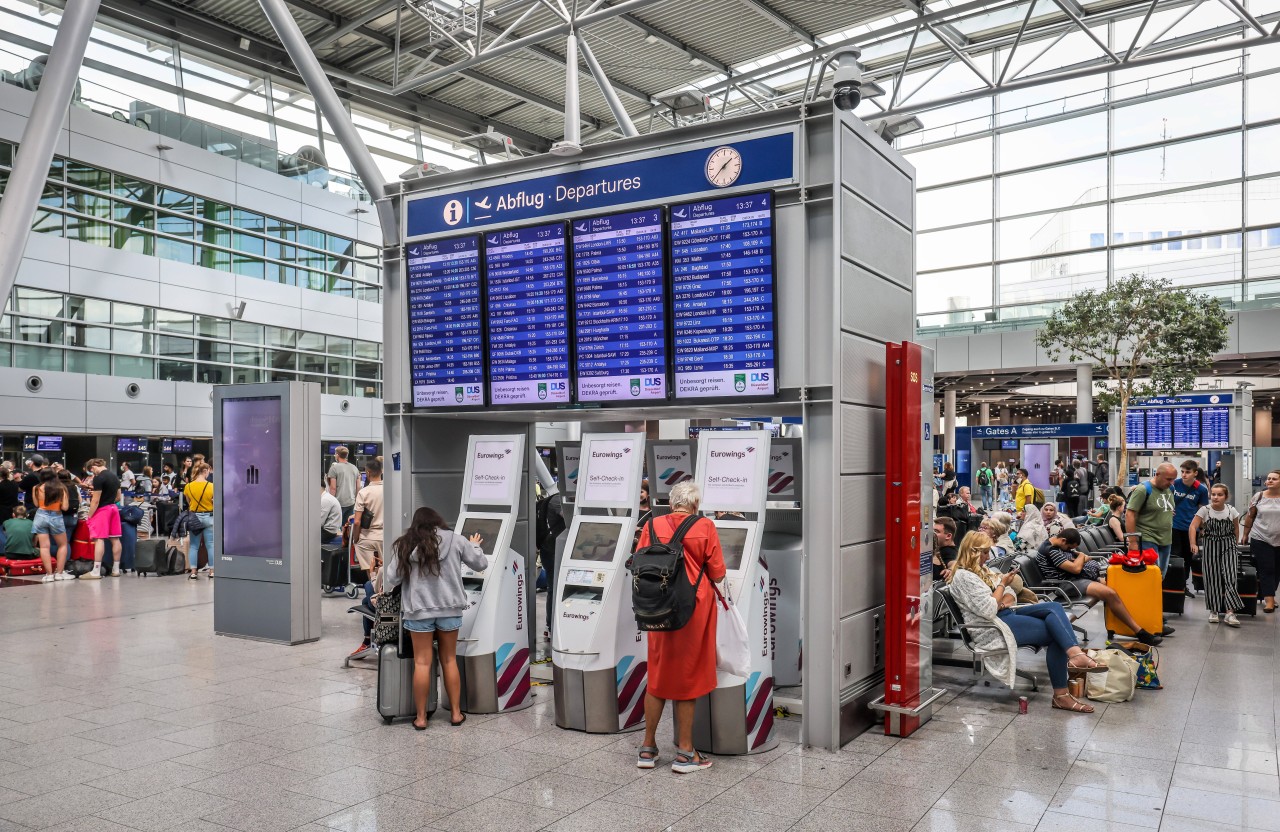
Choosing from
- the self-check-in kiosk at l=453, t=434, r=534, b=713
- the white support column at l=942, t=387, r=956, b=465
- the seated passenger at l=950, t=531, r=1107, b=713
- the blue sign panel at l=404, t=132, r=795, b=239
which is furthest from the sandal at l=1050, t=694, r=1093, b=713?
the white support column at l=942, t=387, r=956, b=465

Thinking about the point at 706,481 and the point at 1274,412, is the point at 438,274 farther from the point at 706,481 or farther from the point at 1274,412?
the point at 1274,412

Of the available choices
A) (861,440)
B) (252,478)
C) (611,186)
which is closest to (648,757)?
(861,440)

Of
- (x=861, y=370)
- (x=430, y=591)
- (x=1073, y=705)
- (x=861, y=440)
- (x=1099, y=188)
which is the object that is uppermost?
(x=1099, y=188)

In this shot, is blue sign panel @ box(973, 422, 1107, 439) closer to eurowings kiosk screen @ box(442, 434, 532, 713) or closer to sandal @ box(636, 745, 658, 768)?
eurowings kiosk screen @ box(442, 434, 532, 713)

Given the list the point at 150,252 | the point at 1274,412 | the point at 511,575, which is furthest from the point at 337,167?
the point at 1274,412

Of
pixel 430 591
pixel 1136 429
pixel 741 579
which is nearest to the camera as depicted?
pixel 741 579

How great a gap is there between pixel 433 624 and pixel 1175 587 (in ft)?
26.3

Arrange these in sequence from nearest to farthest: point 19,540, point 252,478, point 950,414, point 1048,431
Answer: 1. point 252,478
2. point 19,540
3. point 1048,431
4. point 950,414

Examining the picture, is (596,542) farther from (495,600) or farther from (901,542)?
(901,542)

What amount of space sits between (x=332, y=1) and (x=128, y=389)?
28.6ft

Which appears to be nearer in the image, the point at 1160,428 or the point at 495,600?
the point at 495,600

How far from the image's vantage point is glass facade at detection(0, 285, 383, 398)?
17.3 meters

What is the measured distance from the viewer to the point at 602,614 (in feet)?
18.6

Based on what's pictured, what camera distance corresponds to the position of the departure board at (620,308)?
6.20 meters
